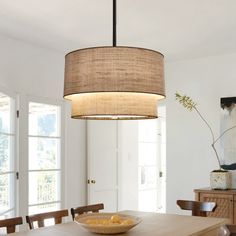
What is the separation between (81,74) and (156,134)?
19.0ft

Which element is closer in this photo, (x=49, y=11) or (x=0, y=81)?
(x=49, y=11)

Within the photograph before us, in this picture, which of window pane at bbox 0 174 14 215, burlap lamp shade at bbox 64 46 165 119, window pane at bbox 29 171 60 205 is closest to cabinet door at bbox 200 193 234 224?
window pane at bbox 29 171 60 205

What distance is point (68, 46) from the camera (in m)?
5.57

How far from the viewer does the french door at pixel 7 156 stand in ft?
16.0

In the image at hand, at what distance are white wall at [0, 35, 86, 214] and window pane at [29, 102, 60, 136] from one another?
0.48ft

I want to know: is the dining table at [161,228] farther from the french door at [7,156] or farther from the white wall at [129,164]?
the white wall at [129,164]

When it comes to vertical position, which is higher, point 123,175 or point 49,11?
point 49,11

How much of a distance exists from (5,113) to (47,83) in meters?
0.90

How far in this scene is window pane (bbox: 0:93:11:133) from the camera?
4.88 m

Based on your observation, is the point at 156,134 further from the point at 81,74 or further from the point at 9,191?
the point at 81,74

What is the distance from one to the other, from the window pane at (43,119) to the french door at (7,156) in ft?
1.10

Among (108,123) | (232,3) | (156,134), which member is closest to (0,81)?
(108,123)

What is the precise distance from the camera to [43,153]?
18.4ft

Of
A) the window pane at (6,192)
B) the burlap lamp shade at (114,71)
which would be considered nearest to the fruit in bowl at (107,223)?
the burlap lamp shade at (114,71)
